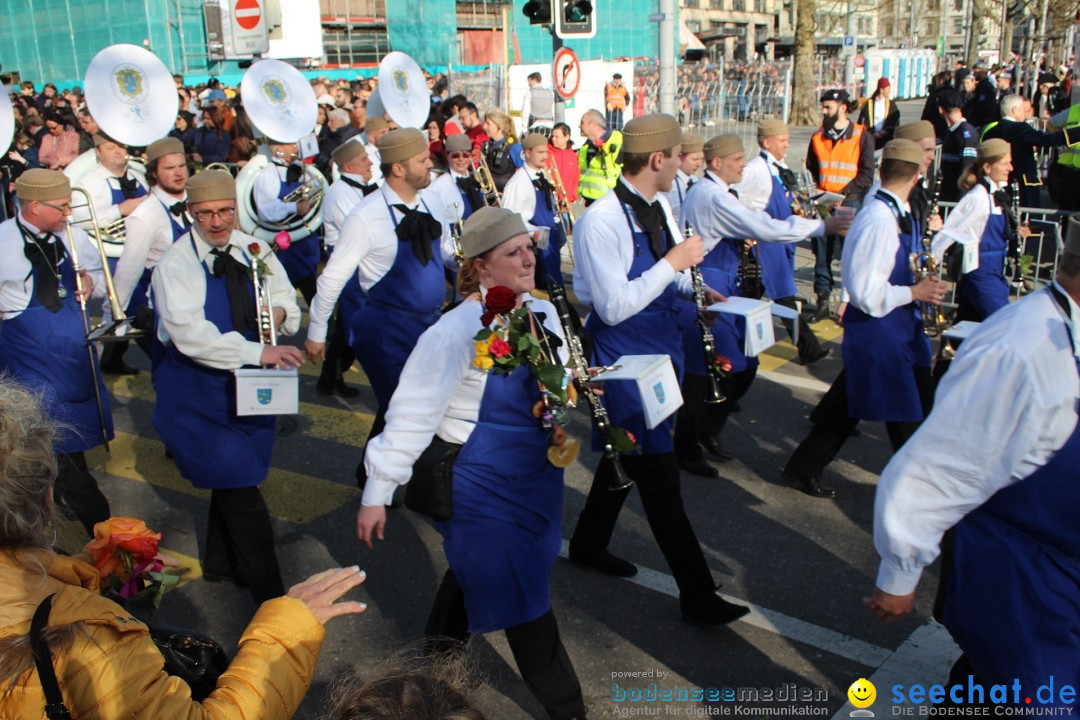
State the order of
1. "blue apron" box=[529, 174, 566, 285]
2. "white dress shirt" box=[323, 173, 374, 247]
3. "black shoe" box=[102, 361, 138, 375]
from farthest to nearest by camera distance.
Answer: "blue apron" box=[529, 174, 566, 285] < "black shoe" box=[102, 361, 138, 375] < "white dress shirt" box=[323, 173, 374, 247]

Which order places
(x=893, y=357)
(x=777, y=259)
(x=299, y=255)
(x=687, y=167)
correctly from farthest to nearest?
(x=299, y=255) < (x=687, y=167) < (x=777, y=259) < (x=893, y=357)

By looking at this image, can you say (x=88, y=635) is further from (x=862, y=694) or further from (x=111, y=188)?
(x=111, y=188)

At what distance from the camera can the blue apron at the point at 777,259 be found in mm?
7535

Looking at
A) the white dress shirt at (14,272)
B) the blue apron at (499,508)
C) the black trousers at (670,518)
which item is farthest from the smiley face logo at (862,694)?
the white dress shirt at (14,272)

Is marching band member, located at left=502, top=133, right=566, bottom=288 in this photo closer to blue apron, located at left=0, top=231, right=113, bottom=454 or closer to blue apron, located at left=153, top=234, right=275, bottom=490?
blue apron, located at left=0, top=231, right=113, bottom=454

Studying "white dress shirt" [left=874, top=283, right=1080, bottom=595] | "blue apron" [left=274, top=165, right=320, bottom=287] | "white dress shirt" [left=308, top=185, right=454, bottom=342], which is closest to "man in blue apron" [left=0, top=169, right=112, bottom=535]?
"white dress shirt" [left=308, top=185, right=454, bottom=342]

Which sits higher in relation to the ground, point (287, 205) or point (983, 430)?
point (983, 430)

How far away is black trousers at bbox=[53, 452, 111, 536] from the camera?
16.7ft

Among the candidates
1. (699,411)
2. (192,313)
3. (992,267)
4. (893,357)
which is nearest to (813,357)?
(992,267)

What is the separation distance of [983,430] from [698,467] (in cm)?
377

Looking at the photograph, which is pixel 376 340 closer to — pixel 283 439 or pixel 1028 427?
pixel 283 439

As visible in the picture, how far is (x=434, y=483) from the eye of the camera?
340cm

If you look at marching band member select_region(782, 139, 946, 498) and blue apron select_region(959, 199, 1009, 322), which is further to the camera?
blue apron select_region(959, 199, 1009, 322)

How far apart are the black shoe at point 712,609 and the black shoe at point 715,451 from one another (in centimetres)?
203
